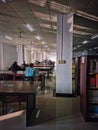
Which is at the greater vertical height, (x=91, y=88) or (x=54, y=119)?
(x=91, y=88)

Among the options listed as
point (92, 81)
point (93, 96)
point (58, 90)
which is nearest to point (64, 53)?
point (58, 90)

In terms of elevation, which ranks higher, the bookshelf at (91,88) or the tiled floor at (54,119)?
the bookshelf at (91,88)

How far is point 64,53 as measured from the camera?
6910 millimetres

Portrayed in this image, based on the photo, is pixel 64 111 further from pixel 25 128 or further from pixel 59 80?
pixel 59 80

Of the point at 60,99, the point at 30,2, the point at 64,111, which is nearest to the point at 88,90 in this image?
the point at 64,111

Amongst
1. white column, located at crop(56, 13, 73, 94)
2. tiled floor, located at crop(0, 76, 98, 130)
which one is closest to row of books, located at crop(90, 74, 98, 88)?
tiled floor, located at crop(0, 76, 98, 130)

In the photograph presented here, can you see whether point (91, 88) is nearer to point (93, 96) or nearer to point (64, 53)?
point (93, 96)

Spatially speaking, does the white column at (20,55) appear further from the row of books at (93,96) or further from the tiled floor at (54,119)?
the row of books at (93,96)

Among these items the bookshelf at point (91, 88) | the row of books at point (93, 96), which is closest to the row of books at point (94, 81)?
the bookshelf at point (91, 88)

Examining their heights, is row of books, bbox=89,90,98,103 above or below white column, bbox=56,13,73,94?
below

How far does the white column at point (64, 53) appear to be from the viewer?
6844mm

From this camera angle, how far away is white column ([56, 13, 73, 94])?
684 cm

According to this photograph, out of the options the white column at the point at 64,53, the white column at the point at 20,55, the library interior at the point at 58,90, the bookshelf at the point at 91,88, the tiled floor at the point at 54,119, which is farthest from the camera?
the white column at the point at 20,55

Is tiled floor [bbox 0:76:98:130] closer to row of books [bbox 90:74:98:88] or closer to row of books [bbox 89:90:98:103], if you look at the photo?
row of books [bbox 89:90:98:103]
